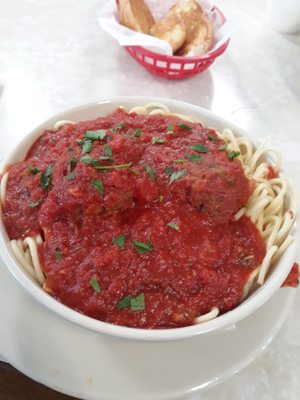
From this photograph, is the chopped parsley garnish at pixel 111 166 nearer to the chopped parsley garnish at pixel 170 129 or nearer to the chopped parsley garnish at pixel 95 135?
the chopped parsley garnish at pixel 95 135

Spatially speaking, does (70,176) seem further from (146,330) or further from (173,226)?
(146,330)

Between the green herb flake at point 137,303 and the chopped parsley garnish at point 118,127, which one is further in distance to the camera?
the chopped parsley garnish at point 118,127

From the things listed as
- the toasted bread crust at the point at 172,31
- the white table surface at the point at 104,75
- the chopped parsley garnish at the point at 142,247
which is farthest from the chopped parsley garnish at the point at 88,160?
the toasted bread crust at the point at 172,31

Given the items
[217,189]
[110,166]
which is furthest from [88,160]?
[217,189]

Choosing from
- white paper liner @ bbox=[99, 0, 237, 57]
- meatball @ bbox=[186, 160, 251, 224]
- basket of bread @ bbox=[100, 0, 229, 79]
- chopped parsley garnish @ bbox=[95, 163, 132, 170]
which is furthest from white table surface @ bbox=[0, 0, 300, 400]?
chopped parsley garnish @ bbox=[95, 163, 132, 170]

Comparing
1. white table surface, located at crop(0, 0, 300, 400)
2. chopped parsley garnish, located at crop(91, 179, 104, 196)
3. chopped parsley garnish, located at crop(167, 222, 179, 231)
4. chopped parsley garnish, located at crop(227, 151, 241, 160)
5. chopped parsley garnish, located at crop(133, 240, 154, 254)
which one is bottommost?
white table surface, located at crop(0, 0, 300, 400)

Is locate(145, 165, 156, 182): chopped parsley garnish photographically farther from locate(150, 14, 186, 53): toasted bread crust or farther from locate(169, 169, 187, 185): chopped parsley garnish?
locate(150, 14, 186, 53): toasted bread crust
